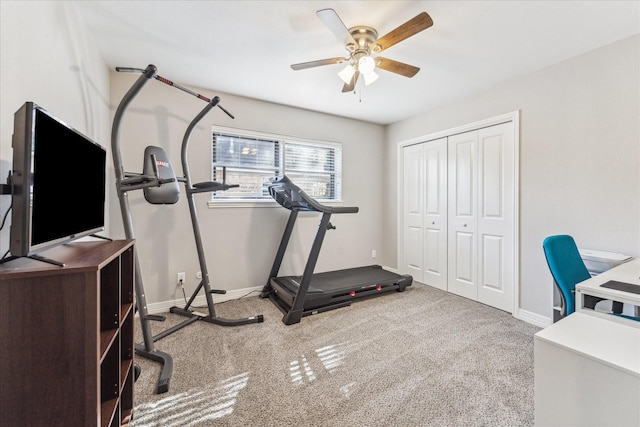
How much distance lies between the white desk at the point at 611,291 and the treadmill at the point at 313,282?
175 centimetres

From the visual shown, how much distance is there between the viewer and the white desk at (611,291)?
1362 millimetres

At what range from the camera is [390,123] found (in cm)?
443

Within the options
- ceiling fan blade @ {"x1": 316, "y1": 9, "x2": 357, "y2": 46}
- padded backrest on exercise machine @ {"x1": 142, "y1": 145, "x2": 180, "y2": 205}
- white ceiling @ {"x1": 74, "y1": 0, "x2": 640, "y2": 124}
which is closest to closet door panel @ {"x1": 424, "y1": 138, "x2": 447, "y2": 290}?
white ceiling @ {"x1": 74, "y1": 0, "x2": 640, "y2": 124}

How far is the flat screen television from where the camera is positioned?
0.81 m

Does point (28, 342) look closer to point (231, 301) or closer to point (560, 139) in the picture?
point (231, 301)

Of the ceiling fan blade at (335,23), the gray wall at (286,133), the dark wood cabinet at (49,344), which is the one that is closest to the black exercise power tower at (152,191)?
the gray wall at (286,133)

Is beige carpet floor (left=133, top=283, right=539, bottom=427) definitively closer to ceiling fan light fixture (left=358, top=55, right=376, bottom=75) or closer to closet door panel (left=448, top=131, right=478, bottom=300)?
closet door panel (left=448, top=131, right=478, bottom=300)

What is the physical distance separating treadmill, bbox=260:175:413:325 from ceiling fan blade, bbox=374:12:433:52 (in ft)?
4.71

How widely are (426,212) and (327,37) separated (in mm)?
2704

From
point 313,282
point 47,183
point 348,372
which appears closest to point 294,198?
point 313,282

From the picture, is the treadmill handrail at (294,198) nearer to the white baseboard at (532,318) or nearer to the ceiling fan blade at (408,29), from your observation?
the ceiling fan blade at (408,29)

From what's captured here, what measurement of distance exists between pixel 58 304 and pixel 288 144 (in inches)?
125

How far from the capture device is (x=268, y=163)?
360 cm

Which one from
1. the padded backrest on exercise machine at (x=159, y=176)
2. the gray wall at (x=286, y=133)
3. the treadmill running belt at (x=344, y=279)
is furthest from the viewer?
the treadmill running belt at (x=344, y=279)
